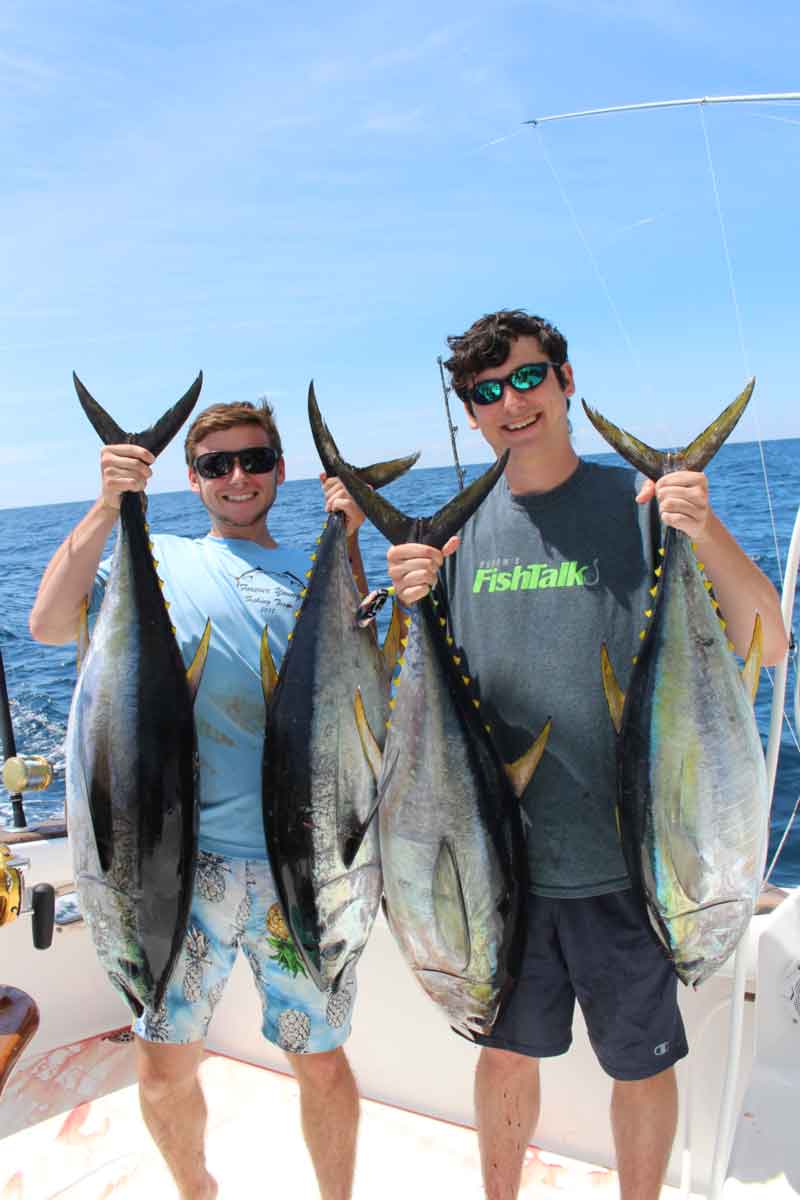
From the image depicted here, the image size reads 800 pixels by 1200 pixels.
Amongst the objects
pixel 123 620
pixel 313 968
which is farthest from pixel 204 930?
pixel 123 620

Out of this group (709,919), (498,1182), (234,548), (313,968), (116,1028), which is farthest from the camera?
(116,1028)

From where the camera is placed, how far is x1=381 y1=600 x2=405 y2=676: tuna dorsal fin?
2.08m

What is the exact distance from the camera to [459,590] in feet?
6.95

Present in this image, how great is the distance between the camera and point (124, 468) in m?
1.88

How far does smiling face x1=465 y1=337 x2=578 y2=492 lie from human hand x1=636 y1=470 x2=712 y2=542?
1.24 feet

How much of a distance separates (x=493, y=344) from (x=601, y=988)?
1.41 m

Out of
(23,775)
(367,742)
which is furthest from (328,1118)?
(23,775)

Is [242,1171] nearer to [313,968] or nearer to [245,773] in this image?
[313,968]

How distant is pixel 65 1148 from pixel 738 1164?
1.92 m

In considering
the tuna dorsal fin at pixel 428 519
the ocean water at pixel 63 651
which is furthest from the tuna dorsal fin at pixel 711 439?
the ocean water at pixel 63 651

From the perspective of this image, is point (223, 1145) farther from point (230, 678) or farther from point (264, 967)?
point (230, 678)

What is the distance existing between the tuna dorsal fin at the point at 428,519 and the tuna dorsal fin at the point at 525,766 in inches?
17.2

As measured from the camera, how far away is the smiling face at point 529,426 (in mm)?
2025

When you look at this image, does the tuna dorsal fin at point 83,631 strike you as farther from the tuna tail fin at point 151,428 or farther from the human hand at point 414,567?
the human hand at point 414,567
